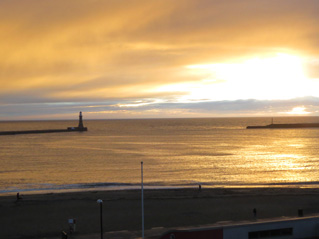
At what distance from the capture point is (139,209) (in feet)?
93.2

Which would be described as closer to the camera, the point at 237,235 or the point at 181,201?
the point at 237,235

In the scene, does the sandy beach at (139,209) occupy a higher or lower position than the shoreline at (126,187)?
higher

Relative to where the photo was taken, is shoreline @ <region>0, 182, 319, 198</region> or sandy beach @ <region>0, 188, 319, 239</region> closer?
sandy beach @ <region>0, 188, 319, 239</region>

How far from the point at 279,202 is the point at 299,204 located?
1.62 meters

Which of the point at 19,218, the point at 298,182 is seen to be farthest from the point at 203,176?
the point at 19,218

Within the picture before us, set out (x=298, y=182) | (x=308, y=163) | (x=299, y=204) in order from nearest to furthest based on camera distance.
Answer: (x=299, y=204)
(x=298, y=182)
(x=308, y=163)

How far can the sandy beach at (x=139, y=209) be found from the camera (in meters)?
23.6

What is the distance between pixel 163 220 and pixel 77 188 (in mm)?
18095

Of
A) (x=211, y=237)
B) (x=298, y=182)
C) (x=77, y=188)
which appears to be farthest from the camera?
(x=298, y=182)

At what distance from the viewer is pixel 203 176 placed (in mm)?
48969

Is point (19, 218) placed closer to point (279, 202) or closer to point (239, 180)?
point (279, 202)

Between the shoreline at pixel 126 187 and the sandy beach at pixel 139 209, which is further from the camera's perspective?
the shoreline at pixel 126 187

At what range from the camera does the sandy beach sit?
77.3 ft

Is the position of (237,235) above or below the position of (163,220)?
above
